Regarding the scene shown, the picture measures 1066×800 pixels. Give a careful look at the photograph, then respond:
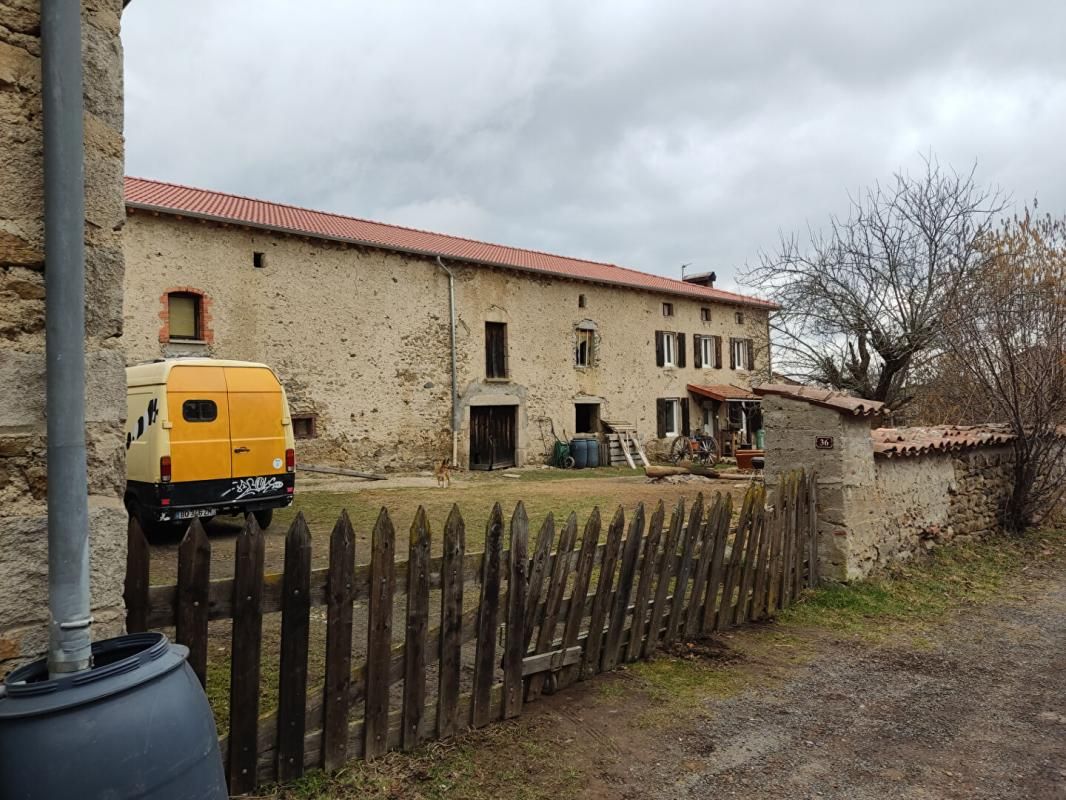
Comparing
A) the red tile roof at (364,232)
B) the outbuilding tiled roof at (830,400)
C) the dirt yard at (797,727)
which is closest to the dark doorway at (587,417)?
the red tile roof at (364,232)

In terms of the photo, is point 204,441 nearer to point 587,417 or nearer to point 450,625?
point 450,625

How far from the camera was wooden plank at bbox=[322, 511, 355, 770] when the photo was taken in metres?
2.61

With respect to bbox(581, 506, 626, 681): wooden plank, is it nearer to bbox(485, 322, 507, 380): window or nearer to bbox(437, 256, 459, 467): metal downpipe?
bbox(437, 256, 459, 467): metal downpipe

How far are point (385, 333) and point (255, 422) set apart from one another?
9.02 m

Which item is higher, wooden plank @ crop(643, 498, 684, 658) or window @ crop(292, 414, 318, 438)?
window @ crop(292, 414, 318, 438)

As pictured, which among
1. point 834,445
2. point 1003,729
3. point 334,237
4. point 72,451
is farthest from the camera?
point 334,237

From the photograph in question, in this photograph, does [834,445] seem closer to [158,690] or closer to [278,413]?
[158,690]

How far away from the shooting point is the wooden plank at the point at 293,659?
2.51m

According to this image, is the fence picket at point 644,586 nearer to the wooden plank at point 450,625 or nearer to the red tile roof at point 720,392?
the wooden plank at point 450,625

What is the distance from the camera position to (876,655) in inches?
169

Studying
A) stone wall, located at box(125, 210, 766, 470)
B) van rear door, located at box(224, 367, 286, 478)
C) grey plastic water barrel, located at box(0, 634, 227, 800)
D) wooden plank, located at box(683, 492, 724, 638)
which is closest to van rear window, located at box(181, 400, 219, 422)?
van rear door, located at box(224, 367, 286, 478)

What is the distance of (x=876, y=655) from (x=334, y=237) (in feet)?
45.7

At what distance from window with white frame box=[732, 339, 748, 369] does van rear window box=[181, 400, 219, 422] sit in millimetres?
21411

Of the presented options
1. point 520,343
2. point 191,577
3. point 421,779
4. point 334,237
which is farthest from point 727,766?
point 520,343
